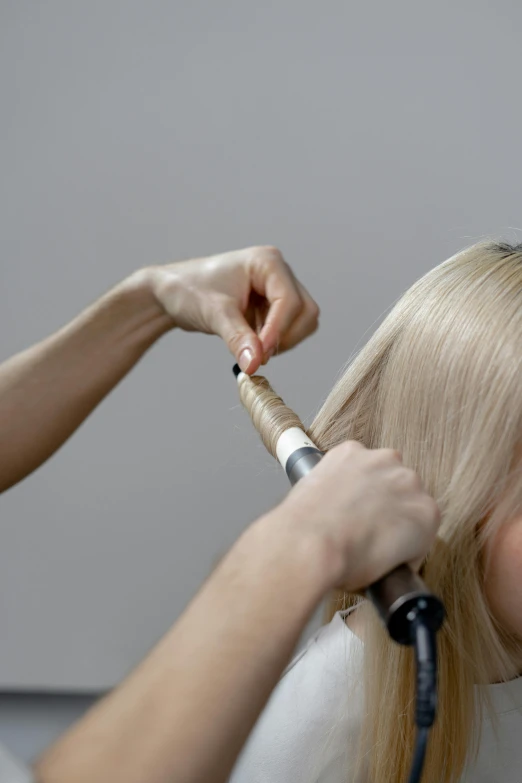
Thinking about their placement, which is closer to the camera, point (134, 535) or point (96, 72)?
point (96, 72)

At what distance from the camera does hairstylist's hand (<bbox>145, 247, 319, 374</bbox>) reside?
0.71 metres

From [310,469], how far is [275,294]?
241 mm

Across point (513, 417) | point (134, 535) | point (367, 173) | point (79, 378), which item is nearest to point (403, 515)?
point (513, 417)

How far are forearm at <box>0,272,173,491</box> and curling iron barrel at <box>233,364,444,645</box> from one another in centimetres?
16

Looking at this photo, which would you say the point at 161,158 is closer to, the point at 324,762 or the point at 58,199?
the point at 58,199

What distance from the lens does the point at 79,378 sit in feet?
2.76

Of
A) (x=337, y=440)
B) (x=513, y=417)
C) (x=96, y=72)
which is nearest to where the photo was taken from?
(x=513, y=417)

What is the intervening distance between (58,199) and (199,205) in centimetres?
27

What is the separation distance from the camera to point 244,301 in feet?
2.50

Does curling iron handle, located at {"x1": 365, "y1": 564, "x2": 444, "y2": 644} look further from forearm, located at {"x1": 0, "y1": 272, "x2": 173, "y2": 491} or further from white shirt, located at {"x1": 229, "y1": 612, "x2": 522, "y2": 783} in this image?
forearm, located at {"x1": 0, "y1": 272, "x2": 173, "y2": 491}

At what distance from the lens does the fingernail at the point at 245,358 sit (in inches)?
27.0

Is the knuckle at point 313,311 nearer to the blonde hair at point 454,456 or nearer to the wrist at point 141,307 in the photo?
the blonde hair at point 454,456

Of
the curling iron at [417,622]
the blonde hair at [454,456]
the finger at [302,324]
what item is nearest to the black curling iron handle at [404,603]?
the curling iron at [417,622]

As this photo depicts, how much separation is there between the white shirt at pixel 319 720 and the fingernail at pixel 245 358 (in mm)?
261
